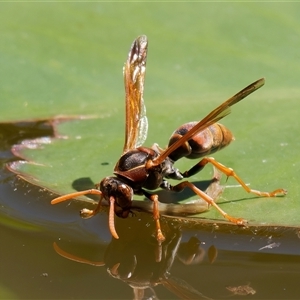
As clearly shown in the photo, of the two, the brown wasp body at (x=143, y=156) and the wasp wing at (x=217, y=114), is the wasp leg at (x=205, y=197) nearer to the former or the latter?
the brown wasp body at (x=143, y=156)

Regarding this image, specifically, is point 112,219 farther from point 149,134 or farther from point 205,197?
point 149,134

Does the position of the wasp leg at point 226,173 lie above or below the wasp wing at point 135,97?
below

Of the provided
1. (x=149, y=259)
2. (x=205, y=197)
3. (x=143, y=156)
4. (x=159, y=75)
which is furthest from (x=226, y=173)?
(x=159, y=75)

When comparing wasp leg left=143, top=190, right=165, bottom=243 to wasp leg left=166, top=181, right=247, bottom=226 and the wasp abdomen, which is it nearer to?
wasp leg left=166, top=181, right=247, bottom=226

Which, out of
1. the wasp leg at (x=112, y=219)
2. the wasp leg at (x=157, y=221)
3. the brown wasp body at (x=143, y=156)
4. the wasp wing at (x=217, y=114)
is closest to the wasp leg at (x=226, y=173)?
the brown wasp body at (x=143, y=156)

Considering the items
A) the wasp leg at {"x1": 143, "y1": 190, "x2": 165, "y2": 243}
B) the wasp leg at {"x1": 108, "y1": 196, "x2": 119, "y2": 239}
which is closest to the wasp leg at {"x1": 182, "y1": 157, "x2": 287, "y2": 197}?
the wasp leg at {"x1": 143, "y1": 190, "x2": 165, "y2": 243}

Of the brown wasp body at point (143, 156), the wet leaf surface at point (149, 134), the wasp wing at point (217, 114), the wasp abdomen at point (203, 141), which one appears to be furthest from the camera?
the wasp abdomen at point (203, 141)
